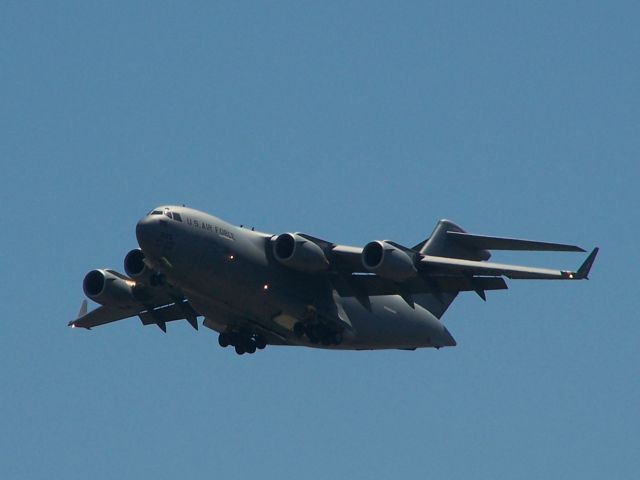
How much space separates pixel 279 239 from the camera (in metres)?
36.3

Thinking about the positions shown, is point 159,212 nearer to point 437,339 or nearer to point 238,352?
point 238,352

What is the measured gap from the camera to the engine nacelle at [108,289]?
131 ft

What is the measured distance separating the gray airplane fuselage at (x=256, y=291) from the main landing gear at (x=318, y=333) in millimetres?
184

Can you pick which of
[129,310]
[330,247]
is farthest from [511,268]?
[129,310]

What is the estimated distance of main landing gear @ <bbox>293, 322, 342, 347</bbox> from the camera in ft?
122

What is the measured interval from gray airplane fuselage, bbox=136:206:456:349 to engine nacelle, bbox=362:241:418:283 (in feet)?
5.23

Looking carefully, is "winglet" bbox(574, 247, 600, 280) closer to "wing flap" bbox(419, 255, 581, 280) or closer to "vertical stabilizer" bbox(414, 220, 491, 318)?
"wing flap" bbox(419, 255, 581, 280)

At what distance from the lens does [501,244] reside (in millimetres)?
38219

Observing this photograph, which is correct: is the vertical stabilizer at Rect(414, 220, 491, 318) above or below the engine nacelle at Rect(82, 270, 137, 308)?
above

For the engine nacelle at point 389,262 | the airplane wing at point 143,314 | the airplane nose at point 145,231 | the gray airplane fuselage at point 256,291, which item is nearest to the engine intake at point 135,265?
the gray airplane fuselage at point 256,291

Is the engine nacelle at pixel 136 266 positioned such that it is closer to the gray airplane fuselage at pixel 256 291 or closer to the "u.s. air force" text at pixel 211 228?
the gray airplane fuselage at pixel 256 291

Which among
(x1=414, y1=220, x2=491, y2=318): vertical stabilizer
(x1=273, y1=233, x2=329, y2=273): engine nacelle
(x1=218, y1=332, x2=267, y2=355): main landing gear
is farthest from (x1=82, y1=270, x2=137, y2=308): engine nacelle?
(x1=414, y1=220, x2=491, y2=318): vertical stabilizer

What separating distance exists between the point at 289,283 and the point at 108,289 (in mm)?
6088

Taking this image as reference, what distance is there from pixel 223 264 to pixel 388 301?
233 inches
